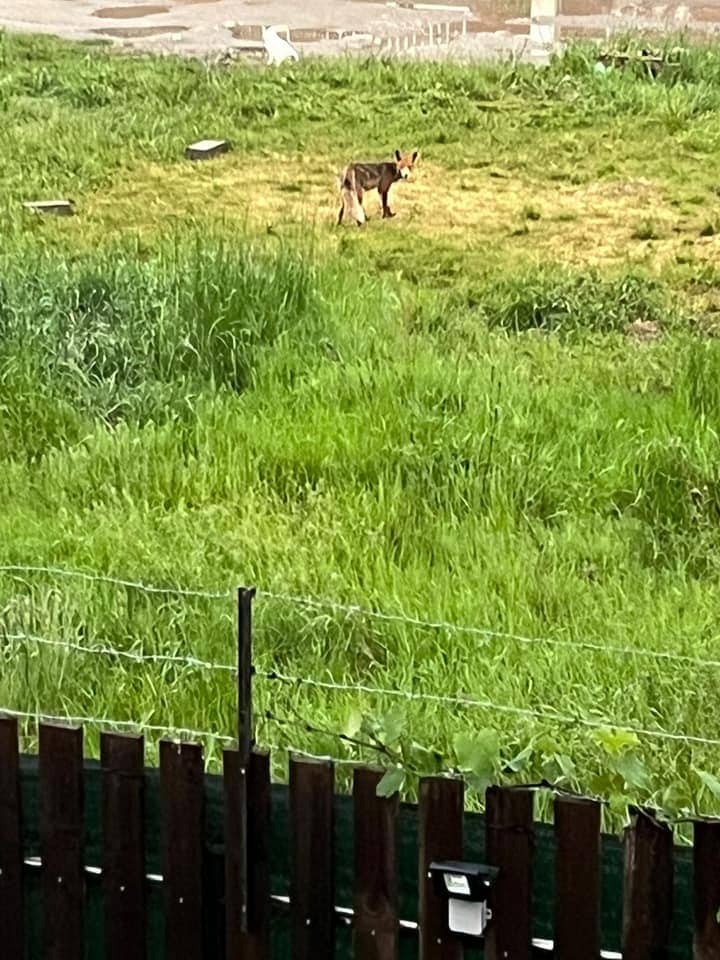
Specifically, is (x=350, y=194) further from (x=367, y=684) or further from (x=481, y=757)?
(x=481, y=757)

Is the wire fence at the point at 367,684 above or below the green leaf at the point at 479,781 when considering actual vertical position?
below

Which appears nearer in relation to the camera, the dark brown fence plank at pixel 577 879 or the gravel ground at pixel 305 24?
the dark brown fence plank at pixel 577 879

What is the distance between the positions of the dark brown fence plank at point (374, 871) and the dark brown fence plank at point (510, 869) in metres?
0.15

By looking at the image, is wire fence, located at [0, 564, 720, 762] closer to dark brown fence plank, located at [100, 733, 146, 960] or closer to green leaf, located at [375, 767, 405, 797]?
dark brown fence plank, located at [100, 733, 146, 960]

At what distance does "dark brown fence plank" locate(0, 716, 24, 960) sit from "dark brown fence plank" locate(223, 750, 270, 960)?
0.37 meters

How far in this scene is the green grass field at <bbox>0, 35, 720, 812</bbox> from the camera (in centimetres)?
358

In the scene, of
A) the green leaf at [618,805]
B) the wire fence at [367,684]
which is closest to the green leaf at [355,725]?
the wire fence at [367,684]

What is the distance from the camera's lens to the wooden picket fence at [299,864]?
2.29 metres

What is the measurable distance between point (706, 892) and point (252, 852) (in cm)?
70

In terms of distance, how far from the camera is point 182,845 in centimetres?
251

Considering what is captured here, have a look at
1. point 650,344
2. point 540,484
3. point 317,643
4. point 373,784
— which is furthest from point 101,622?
point 650,344

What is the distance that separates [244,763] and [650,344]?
11.5 ft

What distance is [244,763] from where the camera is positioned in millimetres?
2449

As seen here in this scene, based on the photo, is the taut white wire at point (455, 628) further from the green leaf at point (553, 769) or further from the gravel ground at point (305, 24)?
the gravel ground at point (305, 24)
